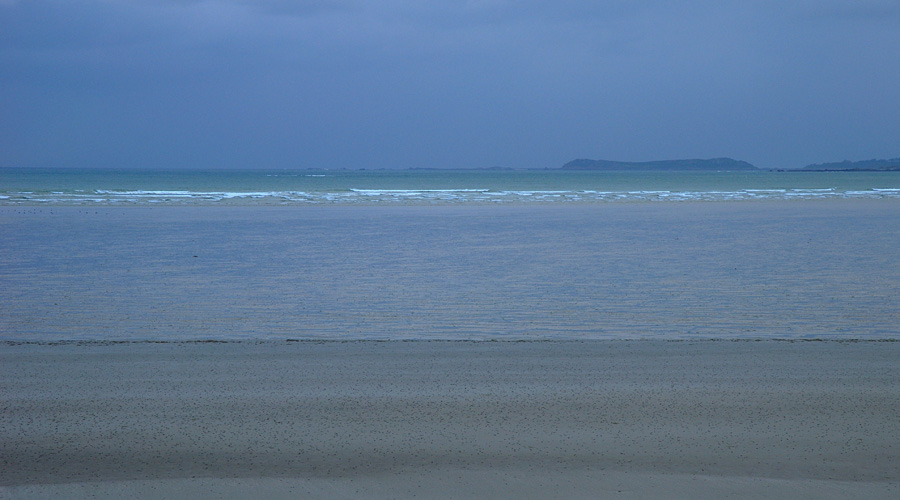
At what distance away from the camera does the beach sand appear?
407cm

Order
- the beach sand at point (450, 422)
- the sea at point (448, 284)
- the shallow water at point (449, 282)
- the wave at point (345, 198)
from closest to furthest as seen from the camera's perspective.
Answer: the beach sand at point (450, 422)
the sea at point (448, 284)
the shallow water at point (449, 282)
the wave at point (345, 198)

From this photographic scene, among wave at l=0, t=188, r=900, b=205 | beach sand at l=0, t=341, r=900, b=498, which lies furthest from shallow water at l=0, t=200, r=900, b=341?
wave at l=0, t=188, r=900, b=205

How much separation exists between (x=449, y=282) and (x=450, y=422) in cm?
656

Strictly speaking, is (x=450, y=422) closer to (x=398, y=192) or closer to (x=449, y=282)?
(x=449, y=282)

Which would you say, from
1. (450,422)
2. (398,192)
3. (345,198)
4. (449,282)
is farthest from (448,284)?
(398,192)

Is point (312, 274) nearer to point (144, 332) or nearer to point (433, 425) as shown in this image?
point (144, 332)

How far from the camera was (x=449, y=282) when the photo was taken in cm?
1145

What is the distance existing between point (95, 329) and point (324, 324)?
2337mm

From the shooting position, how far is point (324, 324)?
8328mm

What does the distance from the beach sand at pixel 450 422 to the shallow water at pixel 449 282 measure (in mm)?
1266

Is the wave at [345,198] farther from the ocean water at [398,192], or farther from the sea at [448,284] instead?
the sea at [448,284]

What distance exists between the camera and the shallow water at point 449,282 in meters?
8.15

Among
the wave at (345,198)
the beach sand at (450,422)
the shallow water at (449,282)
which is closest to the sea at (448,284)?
the shallow water at (449,282)

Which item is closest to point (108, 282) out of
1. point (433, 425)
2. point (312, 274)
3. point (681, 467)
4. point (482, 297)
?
point (312, 274)
